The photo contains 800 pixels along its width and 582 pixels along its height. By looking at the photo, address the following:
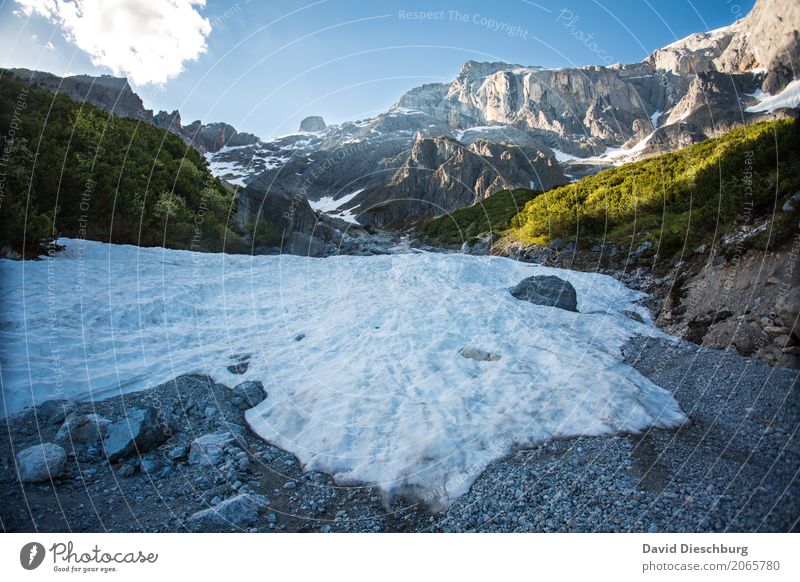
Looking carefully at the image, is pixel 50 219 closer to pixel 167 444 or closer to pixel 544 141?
pixel 167 444

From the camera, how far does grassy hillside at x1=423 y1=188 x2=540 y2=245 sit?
40.8 m

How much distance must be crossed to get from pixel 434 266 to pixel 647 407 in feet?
42.4

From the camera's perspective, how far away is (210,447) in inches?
228

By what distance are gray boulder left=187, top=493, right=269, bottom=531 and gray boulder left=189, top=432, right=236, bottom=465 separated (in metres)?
1.17

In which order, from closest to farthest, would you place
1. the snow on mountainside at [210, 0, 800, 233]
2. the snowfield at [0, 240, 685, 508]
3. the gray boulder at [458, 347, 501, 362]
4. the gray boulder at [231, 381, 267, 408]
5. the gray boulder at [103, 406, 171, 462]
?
the gray boulder at [103, 406, 171, 462] → the snowfield at [0, 240, 685, 508] → the gray boulder at [231, 381, 267, 408] → the gray boulder at [458, 347, 501, 362] → the snow on mountainside at [210, 0, 800, 233]

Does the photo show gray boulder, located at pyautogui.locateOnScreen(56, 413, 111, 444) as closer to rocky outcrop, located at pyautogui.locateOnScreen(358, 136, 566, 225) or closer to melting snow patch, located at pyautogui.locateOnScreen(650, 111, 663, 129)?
rocky outcrop, located at pyautogui.locateOnScreen(358, 136, 566, 225)

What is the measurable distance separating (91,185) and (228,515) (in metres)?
19.0

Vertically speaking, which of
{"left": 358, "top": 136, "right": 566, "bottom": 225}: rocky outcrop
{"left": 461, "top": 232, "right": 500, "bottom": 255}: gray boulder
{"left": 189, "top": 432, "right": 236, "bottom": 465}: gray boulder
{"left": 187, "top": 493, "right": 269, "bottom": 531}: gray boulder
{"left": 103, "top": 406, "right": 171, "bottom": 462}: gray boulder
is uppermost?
{"left": 358, "top": 136, "right": 566, "bottom": 225}: rocky outcrop

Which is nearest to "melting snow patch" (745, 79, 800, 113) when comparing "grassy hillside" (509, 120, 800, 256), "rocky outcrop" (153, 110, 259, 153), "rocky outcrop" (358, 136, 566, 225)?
"rocky outcrop" (358, 136, 566, 225)

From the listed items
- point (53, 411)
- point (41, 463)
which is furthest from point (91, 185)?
point (41, 463)

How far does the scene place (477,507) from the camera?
4391 mm

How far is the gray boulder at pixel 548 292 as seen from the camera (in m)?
13.6

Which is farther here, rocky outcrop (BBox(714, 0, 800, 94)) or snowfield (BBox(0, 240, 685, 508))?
rocky outcrop (BBox(714, 0, 800, 94))

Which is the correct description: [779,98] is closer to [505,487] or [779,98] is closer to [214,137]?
[505,487]
